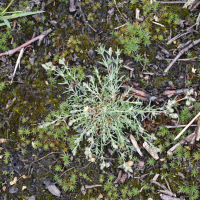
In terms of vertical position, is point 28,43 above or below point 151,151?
above

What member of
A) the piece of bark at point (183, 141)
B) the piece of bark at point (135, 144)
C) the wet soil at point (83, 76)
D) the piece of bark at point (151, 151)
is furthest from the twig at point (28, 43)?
the piece of bark at point (183, 141)

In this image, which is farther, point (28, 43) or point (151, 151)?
point (28, 43)

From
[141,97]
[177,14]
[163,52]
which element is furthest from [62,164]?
[177,14]

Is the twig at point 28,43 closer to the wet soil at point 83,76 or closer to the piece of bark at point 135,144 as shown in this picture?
the wet soil at point 83,76

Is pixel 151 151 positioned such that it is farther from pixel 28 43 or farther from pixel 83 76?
pixel 28 43

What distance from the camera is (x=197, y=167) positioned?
3766mm

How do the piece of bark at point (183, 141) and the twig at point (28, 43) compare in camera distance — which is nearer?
the piece of bark at point (183, 141)

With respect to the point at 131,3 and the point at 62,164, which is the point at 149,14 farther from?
the point at 62,164

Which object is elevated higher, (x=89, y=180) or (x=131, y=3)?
(x=131, y=3)

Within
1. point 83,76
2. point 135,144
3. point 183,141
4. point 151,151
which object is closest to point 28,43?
point 83,76

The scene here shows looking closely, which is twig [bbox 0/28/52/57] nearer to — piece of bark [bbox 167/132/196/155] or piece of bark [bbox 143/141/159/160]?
piece of bark [bbox 143/141/159/160]

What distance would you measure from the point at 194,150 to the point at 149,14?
2971mm

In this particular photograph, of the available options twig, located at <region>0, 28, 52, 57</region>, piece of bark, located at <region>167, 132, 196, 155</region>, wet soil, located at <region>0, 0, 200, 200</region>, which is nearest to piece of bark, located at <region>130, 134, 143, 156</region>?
wet soil, located at <region>0, 0, 200, 200</region>

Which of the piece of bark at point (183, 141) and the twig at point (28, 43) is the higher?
the twig at point (28, 43)
